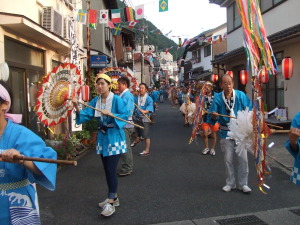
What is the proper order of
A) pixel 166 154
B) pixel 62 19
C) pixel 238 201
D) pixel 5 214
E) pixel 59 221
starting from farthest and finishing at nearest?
pixel 62 19, pixel 166 154, pixel 238 201, pixel 59 221, pixel 5 214

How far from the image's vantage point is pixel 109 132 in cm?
445

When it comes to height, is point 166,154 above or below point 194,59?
below

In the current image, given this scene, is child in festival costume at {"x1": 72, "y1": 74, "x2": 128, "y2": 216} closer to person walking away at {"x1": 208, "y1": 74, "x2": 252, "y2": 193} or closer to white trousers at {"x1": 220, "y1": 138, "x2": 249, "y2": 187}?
person walking away at {"x1": 208, "y1": 74, "x2": 252, "y2": 193}

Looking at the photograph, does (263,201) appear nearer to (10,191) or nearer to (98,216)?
(98,216)

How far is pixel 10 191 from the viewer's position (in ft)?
7.06

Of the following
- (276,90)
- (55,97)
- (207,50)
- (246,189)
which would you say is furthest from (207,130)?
(207,50)

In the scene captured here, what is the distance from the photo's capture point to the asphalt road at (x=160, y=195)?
430 cm

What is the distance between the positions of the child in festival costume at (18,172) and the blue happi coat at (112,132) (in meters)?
2.14

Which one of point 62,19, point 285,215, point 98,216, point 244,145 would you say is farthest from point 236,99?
point 62,19

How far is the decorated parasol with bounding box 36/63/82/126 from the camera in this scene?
4.05 meters

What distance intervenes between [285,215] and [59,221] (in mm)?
3095

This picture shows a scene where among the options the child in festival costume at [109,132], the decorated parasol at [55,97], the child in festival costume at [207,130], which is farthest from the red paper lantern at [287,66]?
the decorated parasol at [55,97]

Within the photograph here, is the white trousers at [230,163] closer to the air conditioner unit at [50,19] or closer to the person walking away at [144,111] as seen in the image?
the person walking away at [144,111]

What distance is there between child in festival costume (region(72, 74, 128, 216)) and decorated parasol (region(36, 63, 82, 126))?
187mm
